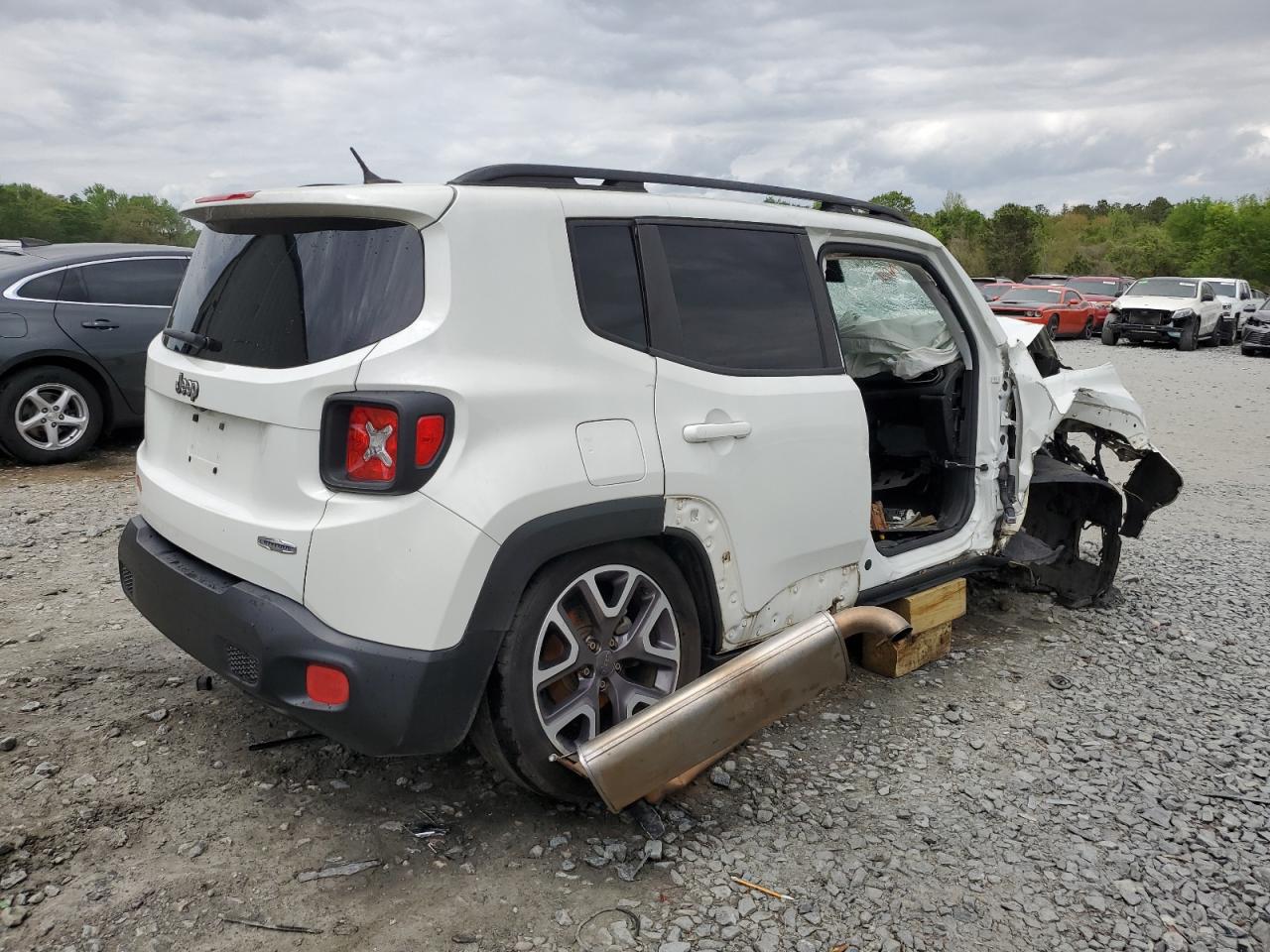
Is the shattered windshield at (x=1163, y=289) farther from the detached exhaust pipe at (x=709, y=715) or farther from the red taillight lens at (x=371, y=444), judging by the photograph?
Answer: the red taillight lens at (x=371, y=444)

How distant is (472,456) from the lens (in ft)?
8.58

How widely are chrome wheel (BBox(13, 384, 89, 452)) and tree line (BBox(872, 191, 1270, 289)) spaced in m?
45.8

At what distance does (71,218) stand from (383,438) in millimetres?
50413

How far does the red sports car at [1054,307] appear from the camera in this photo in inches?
971

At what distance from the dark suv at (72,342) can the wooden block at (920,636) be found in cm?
589

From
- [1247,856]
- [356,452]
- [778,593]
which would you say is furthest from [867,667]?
[356,452]

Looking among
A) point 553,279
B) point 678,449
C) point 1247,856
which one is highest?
point 553,279

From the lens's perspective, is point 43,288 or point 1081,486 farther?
point 43,288

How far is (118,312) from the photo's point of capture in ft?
26.4

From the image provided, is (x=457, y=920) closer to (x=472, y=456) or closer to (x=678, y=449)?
(x=472, y=456)

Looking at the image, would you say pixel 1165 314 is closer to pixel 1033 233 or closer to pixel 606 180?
pixel 606 180

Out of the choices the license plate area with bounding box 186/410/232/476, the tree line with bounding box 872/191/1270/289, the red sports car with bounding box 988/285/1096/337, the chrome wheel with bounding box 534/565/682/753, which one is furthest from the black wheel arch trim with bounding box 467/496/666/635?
the tree line with bounding box 872/191/1270/289

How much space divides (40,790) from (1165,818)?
355cm

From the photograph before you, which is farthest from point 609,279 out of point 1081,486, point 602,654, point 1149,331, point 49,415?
point 1149,331
